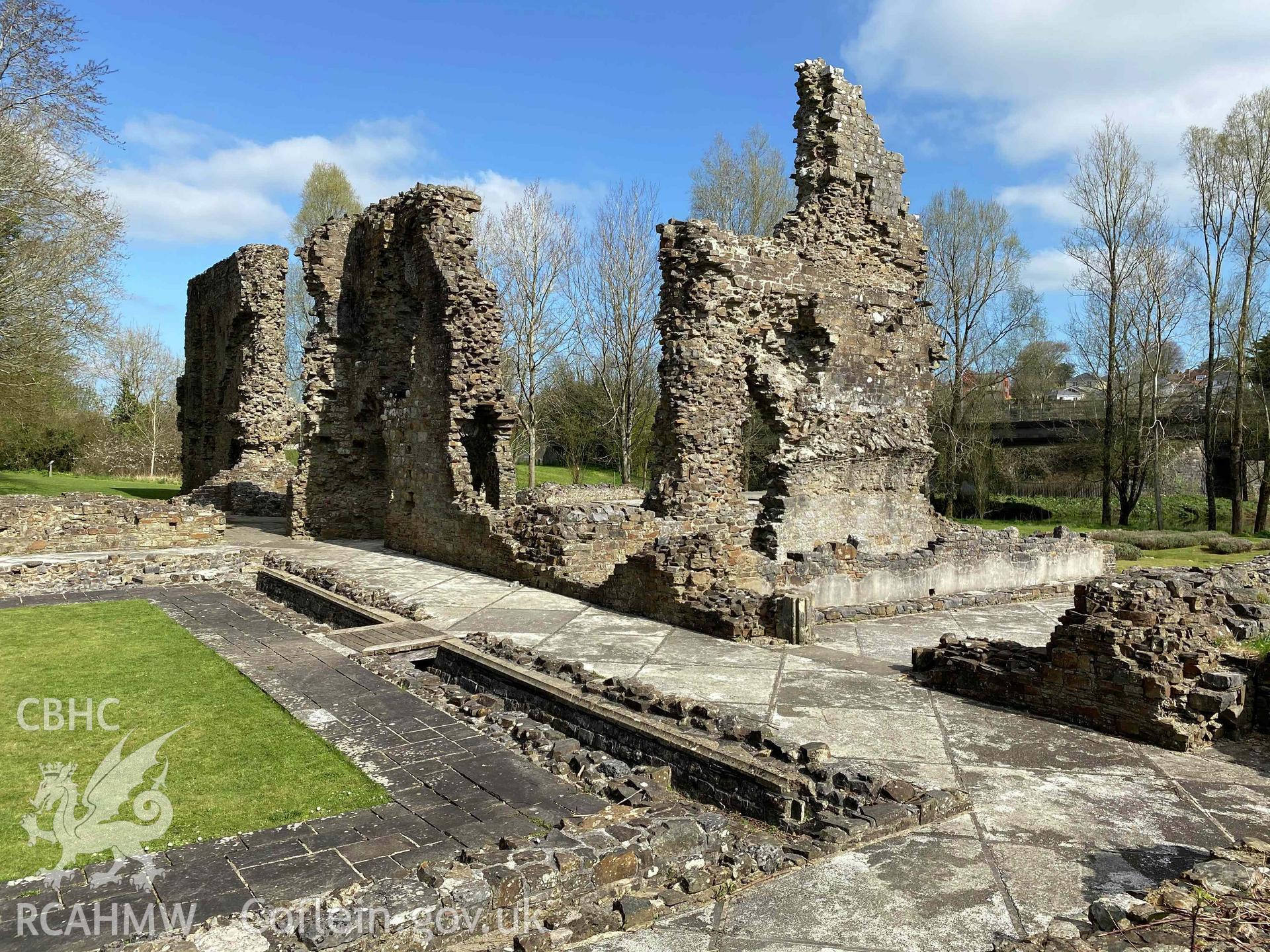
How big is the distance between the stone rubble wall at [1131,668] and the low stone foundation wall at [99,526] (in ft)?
47.9

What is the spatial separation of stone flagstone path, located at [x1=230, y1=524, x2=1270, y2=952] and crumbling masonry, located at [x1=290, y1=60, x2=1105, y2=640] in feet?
6.81

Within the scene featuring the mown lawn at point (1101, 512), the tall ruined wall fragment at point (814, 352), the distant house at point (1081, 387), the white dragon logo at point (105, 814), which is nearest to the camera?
the white dragon logo at point (105, 814)

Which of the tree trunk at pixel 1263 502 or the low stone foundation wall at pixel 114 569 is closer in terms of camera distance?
the low stone foundation wall at pixel 114 569

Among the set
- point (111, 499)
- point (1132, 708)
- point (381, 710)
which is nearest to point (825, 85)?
point (1132, 708)

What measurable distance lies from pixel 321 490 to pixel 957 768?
15938mm

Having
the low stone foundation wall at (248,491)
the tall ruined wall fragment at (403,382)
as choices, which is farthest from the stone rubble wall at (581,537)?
the low stone foundation wall at (248,491)

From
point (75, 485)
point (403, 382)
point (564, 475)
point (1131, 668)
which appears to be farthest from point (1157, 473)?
point (75, 485)

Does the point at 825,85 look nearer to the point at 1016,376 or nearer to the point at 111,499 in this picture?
the point at 111,499

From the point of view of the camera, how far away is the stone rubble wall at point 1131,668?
640 centimetres

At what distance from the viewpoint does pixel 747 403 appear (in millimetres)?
14570

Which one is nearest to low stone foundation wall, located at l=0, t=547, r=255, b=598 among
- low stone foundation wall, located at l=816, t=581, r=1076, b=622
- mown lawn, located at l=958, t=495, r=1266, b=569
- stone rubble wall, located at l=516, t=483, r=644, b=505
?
low stone foundation wall, located at l=816, t=581, r=1076, b=622

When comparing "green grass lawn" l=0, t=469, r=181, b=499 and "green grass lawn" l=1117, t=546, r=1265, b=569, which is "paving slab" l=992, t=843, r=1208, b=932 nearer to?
"green grass lawn" l=1117, t=546, r=1265, b=569

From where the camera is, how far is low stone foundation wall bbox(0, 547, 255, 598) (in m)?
12.5

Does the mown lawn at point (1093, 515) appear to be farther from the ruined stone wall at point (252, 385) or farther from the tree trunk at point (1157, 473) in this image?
the ruined stone wall at point (252, 385)
